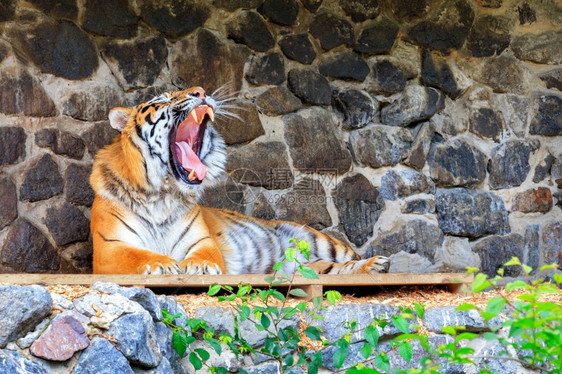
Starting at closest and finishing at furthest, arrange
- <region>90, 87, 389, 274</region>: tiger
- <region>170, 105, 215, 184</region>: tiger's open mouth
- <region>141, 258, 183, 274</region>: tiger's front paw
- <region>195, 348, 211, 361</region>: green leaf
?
<region>195, 348, 211, 361</region>: green leaf, <region>141, 258, 183, 274</region>: tiger's front paw, <region>90, 87, 389, 274</region>: tiger, <region>170, 105, 215, 184</region>: tiger's open mouth

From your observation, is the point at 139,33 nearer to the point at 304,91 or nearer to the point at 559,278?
the point at 304,91

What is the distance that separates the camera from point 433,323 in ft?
11.4

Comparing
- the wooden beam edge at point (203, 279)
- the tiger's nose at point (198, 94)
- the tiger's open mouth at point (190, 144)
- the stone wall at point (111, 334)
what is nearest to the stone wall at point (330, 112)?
the tiger's open mouth at point (190, 144)

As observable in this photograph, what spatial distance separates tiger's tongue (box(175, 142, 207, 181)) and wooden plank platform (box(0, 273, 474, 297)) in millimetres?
907

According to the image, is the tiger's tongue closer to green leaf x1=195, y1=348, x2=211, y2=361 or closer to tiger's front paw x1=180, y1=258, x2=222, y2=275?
tiger's front paw x1=180, y1=258, x2=222, y2=275

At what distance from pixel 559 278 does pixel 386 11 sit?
12.9ft

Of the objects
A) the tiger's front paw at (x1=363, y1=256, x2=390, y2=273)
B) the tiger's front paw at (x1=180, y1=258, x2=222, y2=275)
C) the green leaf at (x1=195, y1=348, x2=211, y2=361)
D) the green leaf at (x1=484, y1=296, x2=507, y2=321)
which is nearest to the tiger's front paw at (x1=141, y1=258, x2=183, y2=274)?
the tiger's front paw at (x1=180, y1=258, x2=222, y2=275)

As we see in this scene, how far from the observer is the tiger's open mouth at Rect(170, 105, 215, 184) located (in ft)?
13.5

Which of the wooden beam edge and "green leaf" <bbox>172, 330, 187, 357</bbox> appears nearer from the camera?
"green leaf" <bbox>172, 330, 187, 357</bbox>

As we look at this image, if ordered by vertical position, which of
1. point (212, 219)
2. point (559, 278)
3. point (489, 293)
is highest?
point (559, 278)

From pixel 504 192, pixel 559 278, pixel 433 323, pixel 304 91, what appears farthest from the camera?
pixel 504 192

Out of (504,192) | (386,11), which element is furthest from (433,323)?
(386,11)

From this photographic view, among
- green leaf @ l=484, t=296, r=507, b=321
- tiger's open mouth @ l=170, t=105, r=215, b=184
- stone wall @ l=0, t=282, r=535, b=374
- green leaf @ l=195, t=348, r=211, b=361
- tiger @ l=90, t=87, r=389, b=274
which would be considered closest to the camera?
green leaf @ l=484, t=296, r=507, b=321

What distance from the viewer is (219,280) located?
10.9 ft
